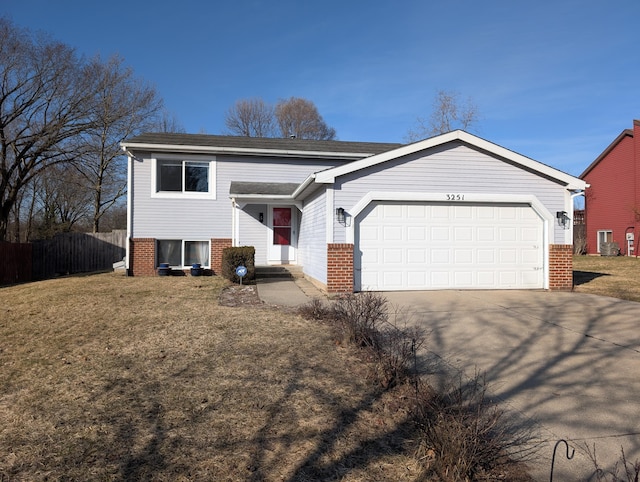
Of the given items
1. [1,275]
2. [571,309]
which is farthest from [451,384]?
[1,275]

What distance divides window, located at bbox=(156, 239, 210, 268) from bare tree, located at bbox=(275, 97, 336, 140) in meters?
26.6

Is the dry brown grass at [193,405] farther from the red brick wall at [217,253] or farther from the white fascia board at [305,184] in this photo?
the red brick wall at [217,253]

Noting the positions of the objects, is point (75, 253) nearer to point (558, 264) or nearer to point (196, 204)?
point (196, 204)

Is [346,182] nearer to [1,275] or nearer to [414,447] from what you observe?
[414,447]

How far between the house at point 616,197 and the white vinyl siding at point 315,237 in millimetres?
19407

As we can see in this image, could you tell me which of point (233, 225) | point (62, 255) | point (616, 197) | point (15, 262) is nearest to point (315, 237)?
point (233, 225)

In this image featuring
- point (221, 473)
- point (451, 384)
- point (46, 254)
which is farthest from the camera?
point (46, 254)

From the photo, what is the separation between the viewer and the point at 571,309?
889 centimetres

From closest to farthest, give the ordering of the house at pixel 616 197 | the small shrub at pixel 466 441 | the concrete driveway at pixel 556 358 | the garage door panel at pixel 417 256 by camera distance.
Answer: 1. the small shrub at pixel 466 441
2. the concrete driveway at pixel 556 358
3. the garage door panel at pixel 417 256
4. the house at pixel 616 197

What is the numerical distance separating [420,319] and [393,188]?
166 inches

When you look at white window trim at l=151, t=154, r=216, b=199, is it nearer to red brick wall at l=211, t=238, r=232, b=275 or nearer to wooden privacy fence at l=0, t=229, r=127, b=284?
red brick wall at l=211, t=238, r=232, b=275

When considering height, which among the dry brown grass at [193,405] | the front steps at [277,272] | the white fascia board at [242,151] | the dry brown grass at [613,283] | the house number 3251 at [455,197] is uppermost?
the white fascia board at [242,151]

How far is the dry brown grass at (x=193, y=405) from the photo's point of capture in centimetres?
315

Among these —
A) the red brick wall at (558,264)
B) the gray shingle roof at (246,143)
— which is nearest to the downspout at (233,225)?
the gray shingle roof at (246,143)
